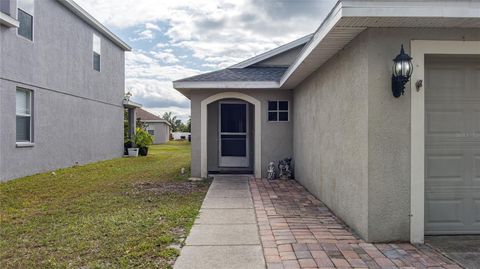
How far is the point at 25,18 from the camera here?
10102mm

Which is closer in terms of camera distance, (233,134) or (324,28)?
(324,28)

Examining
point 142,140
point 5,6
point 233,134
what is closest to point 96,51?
point 142,140

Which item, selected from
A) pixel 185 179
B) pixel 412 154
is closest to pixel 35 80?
pixel 185 179

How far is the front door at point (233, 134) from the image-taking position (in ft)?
37.4

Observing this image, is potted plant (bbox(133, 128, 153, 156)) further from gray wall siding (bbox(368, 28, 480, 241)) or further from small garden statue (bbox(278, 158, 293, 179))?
gray wall siding (bbox(368, 28, 480, 241))

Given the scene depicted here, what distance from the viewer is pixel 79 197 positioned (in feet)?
24.0

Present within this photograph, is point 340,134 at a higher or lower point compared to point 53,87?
lower

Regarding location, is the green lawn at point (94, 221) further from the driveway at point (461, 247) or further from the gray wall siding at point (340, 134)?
the driveway at point (461, 247)

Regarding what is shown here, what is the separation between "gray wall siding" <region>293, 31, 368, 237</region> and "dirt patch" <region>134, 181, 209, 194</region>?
2644 mm

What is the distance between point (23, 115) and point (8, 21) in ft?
9.09

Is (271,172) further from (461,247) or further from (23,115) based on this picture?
(23,115)

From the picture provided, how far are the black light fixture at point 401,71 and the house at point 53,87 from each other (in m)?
9.10

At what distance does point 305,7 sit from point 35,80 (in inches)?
324

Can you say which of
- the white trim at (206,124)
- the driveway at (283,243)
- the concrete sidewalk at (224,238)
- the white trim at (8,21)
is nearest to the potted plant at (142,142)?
the white trim at (206,124)
